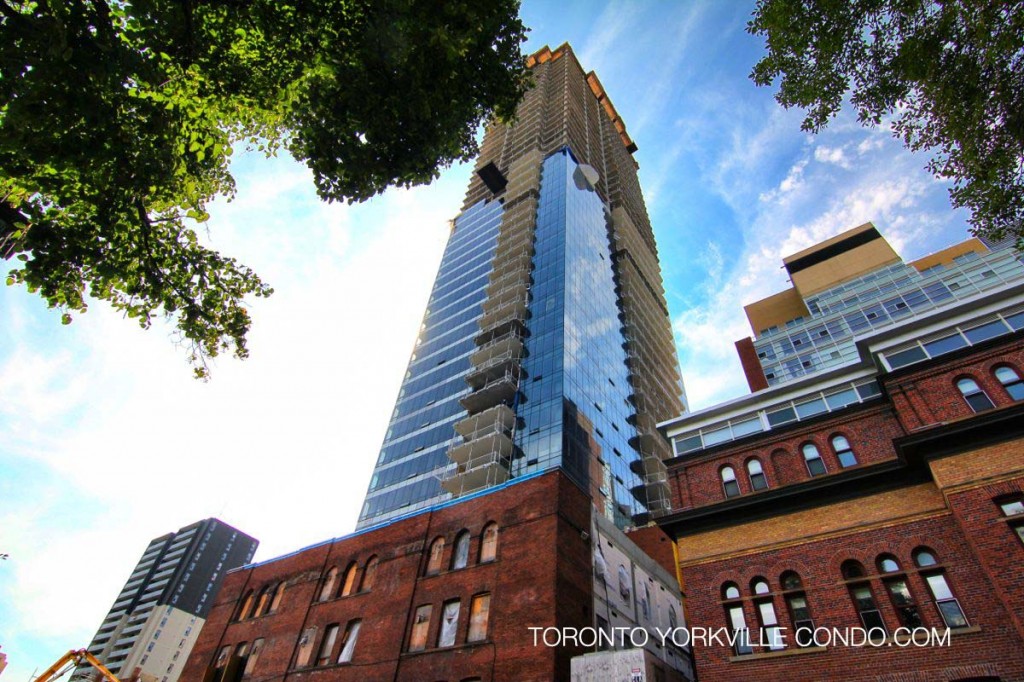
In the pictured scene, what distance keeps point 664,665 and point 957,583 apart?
28.3 ft

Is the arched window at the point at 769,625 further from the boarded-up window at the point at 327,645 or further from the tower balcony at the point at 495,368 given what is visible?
the tower balcony at the point at 495,368

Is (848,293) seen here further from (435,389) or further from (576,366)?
(435,389)

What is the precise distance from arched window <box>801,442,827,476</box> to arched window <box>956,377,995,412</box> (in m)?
4.70

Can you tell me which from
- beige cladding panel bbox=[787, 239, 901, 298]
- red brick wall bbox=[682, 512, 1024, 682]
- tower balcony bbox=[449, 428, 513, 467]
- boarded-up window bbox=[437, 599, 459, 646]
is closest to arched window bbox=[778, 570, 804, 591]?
red brick wall bbox=[682, 512, 1024, 682]

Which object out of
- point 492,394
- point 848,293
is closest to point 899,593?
point 492,394

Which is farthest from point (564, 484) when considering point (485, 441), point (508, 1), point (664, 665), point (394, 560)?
point (485, 441)

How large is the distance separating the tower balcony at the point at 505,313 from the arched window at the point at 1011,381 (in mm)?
45087

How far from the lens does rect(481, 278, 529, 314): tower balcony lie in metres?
63.0

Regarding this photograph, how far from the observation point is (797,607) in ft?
55.7

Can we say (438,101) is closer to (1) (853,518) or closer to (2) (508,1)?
(2) (508,1)

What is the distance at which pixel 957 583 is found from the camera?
14.9 metres

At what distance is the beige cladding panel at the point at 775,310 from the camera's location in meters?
77.9

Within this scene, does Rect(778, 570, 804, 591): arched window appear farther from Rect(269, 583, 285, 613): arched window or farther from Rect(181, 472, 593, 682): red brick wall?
Rect(269, 583, 285, 613): arched window

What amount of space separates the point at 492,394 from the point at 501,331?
31.6 feet
